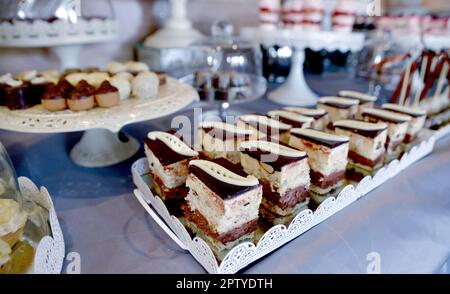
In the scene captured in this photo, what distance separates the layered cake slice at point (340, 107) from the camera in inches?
34.9

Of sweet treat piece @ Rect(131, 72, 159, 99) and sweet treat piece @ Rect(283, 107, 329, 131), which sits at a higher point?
sweet treat piece @ Rect(131, 72, 159, 99)

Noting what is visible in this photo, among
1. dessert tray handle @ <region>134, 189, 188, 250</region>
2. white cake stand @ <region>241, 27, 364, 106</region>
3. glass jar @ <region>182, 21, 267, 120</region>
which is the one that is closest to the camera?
dessert tray handle @ <region>134, 189, 188, 250</region>

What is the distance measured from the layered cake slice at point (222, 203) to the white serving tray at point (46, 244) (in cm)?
22

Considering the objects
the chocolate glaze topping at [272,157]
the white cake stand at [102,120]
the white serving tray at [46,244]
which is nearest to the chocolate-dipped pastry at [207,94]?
the white cake stand at [102,120]

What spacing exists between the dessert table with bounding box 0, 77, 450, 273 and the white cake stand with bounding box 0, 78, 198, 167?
5 centimetres

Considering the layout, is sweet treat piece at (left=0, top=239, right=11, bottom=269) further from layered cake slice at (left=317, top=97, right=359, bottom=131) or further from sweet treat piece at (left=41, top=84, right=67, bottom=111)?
layered cake slice at (left=317, top=97, right=359, bottom=131)

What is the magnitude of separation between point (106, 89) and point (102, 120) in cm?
10

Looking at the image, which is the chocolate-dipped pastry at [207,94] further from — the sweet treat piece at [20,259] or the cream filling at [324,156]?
the sweet treat piece at [20,259]

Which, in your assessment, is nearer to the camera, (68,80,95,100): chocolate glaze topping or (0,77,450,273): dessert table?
(0,77,450,273): dessert table

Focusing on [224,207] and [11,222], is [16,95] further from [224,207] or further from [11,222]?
[224,207]

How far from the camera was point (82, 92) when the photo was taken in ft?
2.21

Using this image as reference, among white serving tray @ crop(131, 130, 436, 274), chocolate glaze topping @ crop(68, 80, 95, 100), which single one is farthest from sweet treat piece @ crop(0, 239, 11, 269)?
chocolate glaze topping @ crop(68, 80, 95, 100)

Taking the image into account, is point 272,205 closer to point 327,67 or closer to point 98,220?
point 98,220

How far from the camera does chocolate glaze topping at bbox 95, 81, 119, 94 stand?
69 cm
